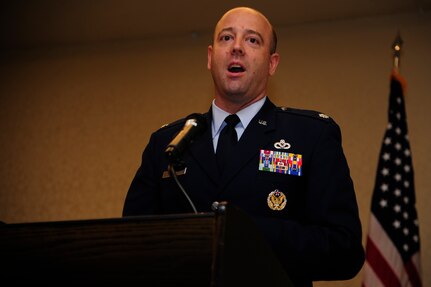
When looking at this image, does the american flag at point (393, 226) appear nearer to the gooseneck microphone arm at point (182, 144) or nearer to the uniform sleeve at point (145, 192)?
the uniform sleeve at point (145, 192)

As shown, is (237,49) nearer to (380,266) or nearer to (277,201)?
(277,201)

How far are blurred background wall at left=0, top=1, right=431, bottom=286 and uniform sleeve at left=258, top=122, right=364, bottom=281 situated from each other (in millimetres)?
2420

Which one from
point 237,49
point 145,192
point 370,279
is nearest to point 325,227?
point 145,192

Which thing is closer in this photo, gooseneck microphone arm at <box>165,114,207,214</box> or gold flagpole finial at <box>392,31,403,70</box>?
gooseneck microphone arm at <box>165,114,207,214</box>

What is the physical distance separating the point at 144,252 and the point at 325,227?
26.7 inches

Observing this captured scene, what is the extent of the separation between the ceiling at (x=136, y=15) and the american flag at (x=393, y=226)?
3.79 feet

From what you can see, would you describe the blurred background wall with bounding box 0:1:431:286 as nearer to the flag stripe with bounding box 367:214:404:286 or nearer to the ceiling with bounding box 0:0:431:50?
the ceiling with bounding box 0:0:431:50

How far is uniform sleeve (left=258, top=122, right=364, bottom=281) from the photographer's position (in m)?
1.52

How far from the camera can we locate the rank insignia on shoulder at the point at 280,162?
6.06 ft

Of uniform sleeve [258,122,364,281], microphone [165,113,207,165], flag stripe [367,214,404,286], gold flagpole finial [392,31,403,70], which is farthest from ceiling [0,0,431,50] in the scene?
microphone [165,113,207,165]

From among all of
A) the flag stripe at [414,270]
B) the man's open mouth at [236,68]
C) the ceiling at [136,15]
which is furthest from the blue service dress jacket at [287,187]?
the ceiling at [136,15]

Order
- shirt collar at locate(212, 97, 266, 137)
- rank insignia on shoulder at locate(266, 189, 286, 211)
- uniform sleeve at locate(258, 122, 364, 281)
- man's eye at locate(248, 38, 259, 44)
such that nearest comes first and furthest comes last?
uniform sleeve at locate(258, 122, 364, 281)
rank insignia on shoulder at locate(266, 189, 286, 211)
shirt collar at locate(212, 97, 266, 137)
man's eye at locate(248, 38, 259, 44)

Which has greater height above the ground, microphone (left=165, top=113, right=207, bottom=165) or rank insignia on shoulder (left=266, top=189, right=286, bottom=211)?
microphone (left=165, top=113, right=207, bottom=165)

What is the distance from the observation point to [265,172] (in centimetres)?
186
